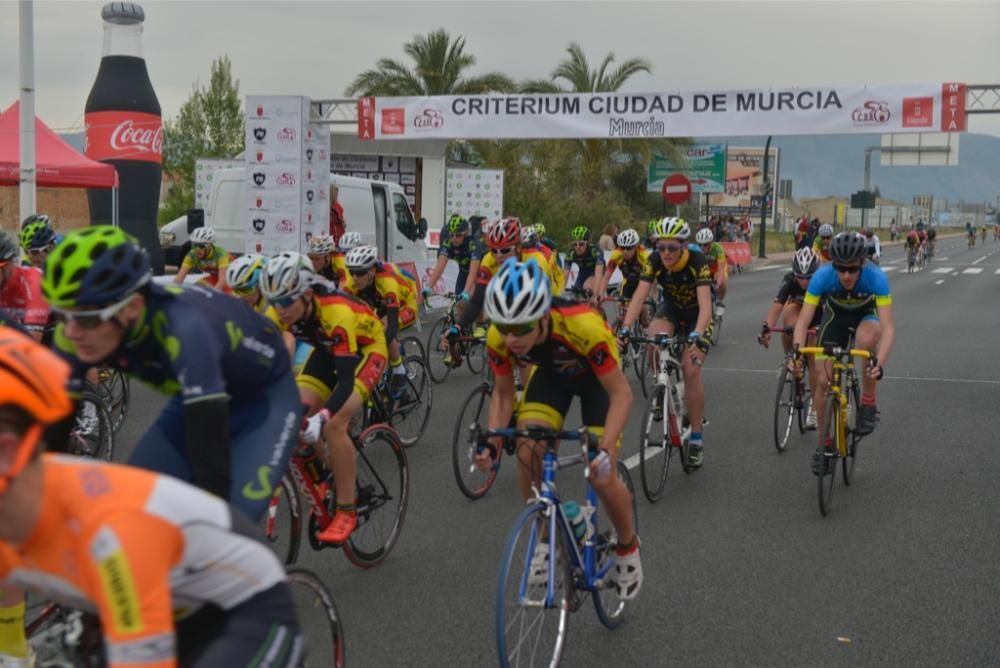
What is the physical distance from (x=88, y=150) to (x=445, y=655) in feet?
84.0

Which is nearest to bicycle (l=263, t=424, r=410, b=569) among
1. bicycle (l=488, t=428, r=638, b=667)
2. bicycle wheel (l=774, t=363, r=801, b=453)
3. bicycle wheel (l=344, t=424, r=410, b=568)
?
bicycle wheel (l=344, t=424, r=410, b=568)

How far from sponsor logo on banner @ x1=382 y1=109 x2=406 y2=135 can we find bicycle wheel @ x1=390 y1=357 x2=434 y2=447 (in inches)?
446

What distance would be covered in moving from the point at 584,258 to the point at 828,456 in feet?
29.2

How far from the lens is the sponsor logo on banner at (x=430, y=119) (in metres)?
20.6

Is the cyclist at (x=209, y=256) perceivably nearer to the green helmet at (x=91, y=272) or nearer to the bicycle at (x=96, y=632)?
the bicycle at (x=96, y=632)

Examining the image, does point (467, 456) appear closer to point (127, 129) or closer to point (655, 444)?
point (655, 444)

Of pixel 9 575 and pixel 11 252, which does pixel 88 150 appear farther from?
pixel 9 575

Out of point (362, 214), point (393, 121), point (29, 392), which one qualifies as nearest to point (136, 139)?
point (393, 121)

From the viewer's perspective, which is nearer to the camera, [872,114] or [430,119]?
[872,114]

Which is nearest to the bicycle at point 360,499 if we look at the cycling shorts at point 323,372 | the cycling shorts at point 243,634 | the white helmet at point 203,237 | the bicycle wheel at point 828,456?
the cycling shorts at point 323,372

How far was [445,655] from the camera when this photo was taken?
4.97 m

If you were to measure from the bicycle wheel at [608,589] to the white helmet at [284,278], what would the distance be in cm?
191

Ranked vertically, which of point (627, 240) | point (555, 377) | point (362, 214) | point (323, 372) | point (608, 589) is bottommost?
point (608, 589)

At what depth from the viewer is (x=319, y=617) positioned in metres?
3.68
